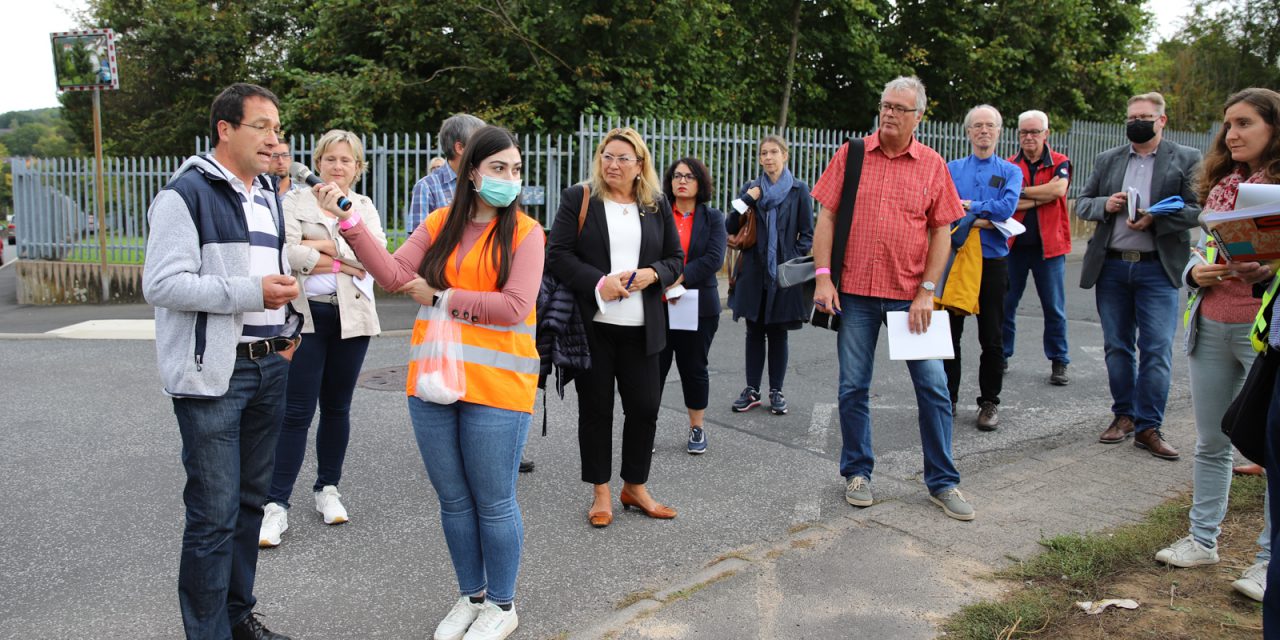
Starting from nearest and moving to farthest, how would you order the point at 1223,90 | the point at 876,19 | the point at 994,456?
1. the point at 994,456
2. the point at 876,19
3. the point at 1223,90

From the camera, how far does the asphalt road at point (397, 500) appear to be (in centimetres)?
356

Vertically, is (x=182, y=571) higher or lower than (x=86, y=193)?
lower

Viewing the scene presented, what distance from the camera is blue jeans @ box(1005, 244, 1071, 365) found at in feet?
23.3

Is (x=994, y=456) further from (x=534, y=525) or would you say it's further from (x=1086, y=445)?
(x=534, y=525)

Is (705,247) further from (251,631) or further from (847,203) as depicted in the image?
(251,631)

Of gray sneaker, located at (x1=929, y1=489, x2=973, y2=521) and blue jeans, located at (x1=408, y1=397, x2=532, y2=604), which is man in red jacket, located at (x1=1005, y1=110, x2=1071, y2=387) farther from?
blue jeans, located at (x1=408, y1=397, x2=532, y2=604)

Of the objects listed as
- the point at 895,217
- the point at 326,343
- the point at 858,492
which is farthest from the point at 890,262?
the point at 326,343

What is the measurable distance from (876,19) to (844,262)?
17320mm

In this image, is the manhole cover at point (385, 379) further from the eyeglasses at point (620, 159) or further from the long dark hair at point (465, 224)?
the long dark hair at point (465, 224)

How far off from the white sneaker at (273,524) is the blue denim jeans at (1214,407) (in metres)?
3.91

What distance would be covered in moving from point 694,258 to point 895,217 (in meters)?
1.38

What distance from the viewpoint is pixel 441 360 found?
3.17m

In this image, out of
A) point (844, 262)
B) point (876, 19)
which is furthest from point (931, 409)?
point (876, 19)

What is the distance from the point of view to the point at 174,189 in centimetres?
282
